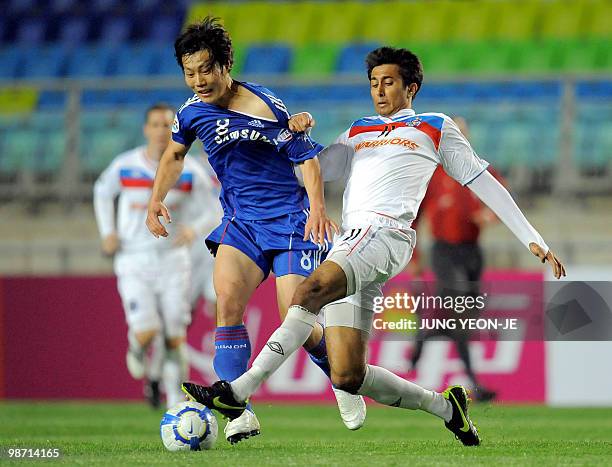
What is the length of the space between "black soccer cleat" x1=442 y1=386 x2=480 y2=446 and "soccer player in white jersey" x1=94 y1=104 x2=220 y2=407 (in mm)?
3747

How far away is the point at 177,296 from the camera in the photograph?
366 inches

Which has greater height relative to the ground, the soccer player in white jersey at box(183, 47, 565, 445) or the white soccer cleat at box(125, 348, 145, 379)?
the soccer player in white jersey at box(183, 47, 565, 445)

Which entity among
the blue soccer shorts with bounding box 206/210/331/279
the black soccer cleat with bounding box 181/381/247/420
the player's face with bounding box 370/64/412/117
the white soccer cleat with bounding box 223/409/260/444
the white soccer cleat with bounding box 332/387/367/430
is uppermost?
the player's face with bounding box 370/64/412/117

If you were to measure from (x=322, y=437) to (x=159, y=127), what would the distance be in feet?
10.5

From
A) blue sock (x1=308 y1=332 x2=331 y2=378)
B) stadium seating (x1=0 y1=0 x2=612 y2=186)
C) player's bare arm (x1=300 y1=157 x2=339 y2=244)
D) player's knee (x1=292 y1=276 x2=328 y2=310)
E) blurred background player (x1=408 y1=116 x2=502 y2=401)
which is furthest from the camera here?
stadium seating (x1=0 y1=0 x2=612 y2=186)

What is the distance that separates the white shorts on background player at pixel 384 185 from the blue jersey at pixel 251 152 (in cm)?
27

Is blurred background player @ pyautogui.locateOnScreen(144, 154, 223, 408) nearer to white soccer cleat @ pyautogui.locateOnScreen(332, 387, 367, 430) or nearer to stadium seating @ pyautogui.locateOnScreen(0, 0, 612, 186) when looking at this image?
stadium seating @ pyautogui.locateOnScreen(0, 0, 612, 186)

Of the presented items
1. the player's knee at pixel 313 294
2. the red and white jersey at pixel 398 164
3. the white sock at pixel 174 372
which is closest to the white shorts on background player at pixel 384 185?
the red and white jersey at pixel 398 164

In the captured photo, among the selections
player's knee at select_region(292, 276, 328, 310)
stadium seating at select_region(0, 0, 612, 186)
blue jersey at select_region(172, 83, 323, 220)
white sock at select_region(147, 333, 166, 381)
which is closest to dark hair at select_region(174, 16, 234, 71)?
blue jersey at select_region(172, 83, 323, 220)

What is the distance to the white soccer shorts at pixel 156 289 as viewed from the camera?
9266 millimetres

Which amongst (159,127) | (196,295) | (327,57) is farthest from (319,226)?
(327,57)

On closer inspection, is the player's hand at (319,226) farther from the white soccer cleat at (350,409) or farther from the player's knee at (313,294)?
the white soccer cleat at (350,409)

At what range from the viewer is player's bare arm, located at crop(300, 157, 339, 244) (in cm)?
539

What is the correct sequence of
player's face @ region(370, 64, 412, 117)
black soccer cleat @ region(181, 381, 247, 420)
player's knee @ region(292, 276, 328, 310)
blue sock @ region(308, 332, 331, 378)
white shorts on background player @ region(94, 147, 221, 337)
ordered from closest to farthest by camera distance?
black soccer cleat @ region(181, 381, 247, 420), player's knee @ region(292, 276, 328, 310), player's face @ region(370, 64, 412, 117), blue sock @ region(308, 332, 331, 378), white shorts on background player @ region(94, 147, 221, 337)
